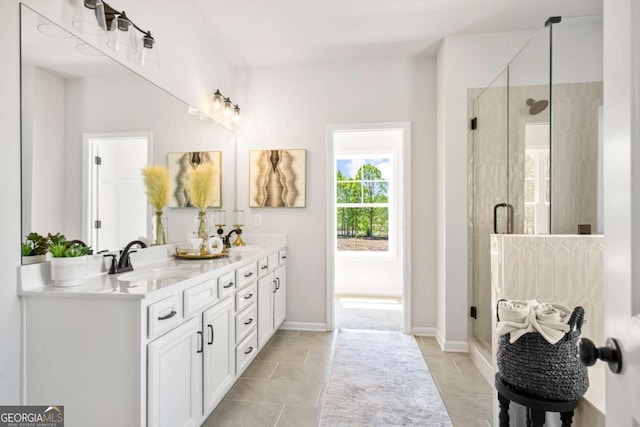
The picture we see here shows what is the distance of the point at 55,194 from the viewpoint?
1.56 metres

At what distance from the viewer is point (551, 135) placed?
2246 mm

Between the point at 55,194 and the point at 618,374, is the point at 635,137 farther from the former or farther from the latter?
the point at 55,194

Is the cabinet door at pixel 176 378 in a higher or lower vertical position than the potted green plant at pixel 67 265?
lower

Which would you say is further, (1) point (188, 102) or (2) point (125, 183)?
(1) point (188, 102)

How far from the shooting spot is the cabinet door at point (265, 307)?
2731 millimetres

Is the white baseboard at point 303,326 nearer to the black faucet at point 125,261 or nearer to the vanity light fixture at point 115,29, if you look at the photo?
the black faucet at point 125,261

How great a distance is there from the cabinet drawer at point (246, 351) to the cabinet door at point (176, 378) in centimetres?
52

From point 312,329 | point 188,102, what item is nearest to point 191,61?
point 188,102

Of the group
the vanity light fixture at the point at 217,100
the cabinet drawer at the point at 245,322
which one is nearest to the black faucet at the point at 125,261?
the cabinet drawer at the point at 245,322

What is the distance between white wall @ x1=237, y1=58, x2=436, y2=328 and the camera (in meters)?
3.35

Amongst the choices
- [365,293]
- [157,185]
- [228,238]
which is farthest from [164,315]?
[365,293]

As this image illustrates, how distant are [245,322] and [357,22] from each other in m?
2.53

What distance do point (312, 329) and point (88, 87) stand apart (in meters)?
2.79

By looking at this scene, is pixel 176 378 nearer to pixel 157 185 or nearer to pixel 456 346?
pixel 157 185
